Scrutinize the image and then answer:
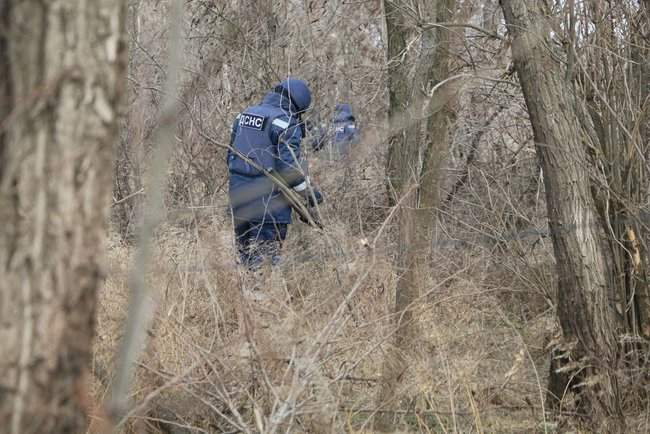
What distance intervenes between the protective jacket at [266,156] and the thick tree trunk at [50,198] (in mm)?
4651

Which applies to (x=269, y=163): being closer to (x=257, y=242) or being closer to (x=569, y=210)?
(x=257, y=242)

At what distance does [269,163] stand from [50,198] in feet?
A: 17.0

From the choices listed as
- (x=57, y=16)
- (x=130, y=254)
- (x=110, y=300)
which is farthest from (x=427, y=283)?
(x=57, y=16)

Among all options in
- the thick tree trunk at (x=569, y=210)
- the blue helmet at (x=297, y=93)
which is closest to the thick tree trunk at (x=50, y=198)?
the thick tree trunk at (x=569, y=210)

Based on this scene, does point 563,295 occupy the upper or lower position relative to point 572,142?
lower

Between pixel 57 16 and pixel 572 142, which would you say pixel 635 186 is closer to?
pixel 572 142

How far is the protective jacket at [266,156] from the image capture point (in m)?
6.81

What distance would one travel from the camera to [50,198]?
185 cm

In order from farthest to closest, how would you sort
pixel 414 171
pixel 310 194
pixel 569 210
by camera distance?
1. pixel 310 194
2. pixel 414 171
3. pixel 569 210

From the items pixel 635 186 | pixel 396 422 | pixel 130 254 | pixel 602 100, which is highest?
pixel 602 100

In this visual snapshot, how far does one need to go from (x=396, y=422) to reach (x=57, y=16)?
318 cm

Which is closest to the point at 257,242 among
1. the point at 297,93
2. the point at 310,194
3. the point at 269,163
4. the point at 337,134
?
the point at 310,194

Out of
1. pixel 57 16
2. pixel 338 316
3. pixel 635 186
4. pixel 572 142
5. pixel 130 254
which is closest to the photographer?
pixel 57 16

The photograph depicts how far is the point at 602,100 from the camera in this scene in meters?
5.20
